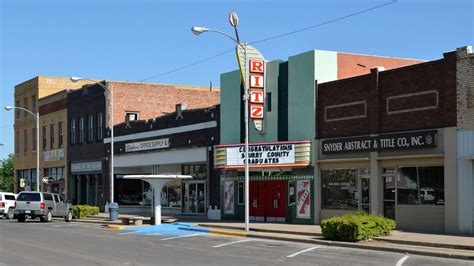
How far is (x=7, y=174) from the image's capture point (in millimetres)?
76312

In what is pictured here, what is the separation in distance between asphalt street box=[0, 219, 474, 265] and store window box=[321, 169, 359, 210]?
20.0 ft

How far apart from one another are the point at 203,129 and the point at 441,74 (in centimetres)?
1601

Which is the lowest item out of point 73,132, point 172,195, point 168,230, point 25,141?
point 168,230

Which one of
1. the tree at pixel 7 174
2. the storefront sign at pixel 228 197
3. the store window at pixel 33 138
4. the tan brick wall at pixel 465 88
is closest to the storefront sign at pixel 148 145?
the storefront sign at pixel 228 197

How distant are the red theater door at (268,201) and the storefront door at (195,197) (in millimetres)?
6284

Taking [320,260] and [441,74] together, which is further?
[441,74]

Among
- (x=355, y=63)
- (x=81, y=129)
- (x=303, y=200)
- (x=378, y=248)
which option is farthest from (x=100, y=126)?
(x=378, y=248)

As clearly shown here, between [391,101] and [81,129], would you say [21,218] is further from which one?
[391,101]

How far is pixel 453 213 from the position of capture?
75.4 ft

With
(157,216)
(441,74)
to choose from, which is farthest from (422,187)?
(157,216)

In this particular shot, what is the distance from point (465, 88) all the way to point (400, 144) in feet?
11.2

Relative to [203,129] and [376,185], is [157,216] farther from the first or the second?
[376,185]

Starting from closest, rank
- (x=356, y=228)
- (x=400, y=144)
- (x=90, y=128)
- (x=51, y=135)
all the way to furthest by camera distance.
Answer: (x=356, y=228), (x=400, y=144), (x=90, y=128), (x=51, y=135)

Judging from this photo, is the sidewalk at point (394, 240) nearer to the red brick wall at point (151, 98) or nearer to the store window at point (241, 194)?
the store window at point (241, 194)
